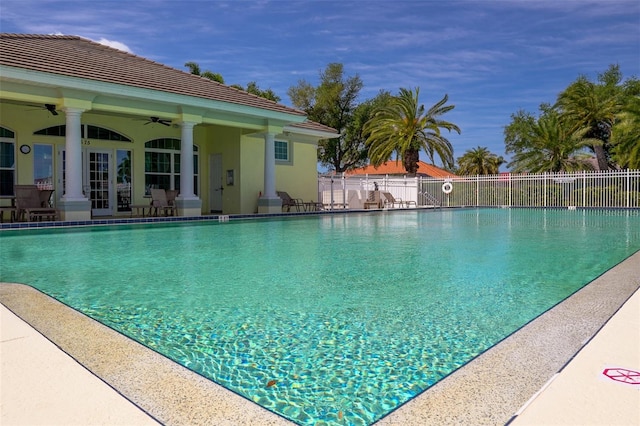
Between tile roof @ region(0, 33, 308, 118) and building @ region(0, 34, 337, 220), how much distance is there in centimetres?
6

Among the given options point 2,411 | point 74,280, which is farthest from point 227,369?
point 74,280

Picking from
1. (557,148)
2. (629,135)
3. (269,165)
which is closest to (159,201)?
(269,165)

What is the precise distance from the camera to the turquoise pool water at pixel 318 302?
7.86ft

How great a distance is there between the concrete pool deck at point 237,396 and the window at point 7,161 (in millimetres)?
13243

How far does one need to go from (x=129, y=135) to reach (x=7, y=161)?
12.9 feet

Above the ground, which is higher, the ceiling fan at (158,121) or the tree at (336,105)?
the tree at (336,105)

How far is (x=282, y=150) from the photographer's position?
19.5 metres

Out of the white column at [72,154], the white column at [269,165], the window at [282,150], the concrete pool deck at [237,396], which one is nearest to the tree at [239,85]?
the window at [282,150]

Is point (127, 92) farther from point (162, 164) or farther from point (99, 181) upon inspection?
point (162, 164)

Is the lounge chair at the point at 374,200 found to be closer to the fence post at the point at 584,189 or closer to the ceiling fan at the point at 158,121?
the ceiling fan at the point at 158,121

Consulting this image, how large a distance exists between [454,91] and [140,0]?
2032 cm

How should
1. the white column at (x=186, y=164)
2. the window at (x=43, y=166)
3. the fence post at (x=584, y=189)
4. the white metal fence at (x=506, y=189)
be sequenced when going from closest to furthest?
the window at (x=43, y=166) → the white column at (x=186, y=164) → the white metal fence at (x=506, y=189) → the fence post at (x=584, y=189)

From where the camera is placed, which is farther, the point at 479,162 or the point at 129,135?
the point at 479,162

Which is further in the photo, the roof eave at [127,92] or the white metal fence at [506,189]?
the white metal fence at [506,189]
